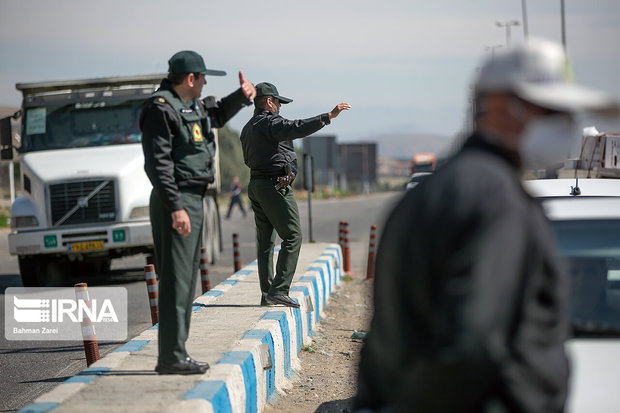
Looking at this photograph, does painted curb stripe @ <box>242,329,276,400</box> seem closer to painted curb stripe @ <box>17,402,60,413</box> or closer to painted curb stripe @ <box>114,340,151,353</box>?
painted curb stripe @ <box>114,340,151,353</box>

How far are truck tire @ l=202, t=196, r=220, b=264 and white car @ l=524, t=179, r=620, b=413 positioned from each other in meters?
12.1

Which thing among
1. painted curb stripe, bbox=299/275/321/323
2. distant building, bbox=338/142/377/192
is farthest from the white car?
distant building, bbox=338/142/377/192

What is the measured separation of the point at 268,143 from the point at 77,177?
6.80 meters

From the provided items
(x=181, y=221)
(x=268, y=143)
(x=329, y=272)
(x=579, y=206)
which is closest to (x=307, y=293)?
(x=268, y=143)

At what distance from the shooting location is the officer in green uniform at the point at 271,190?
28.6ft

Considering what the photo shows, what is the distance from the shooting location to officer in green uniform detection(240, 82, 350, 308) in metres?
8.72

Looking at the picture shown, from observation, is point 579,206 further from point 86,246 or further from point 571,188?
point 86,246

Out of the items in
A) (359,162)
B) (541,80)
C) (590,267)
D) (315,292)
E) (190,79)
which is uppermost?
(190,79)

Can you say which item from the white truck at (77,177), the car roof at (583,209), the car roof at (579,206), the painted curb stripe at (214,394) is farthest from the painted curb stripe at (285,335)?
the white truck at (77,177)

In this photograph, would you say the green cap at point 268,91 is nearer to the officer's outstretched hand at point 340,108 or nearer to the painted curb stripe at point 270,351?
the officer's outstretched hand at point 340,108

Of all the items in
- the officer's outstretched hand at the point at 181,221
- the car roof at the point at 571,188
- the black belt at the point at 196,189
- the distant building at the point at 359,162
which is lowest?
the distant building at the point at 359,162

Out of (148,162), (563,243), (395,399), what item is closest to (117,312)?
(148,162)

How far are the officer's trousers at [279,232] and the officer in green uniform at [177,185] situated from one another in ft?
9.25

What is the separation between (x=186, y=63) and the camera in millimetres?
5734
